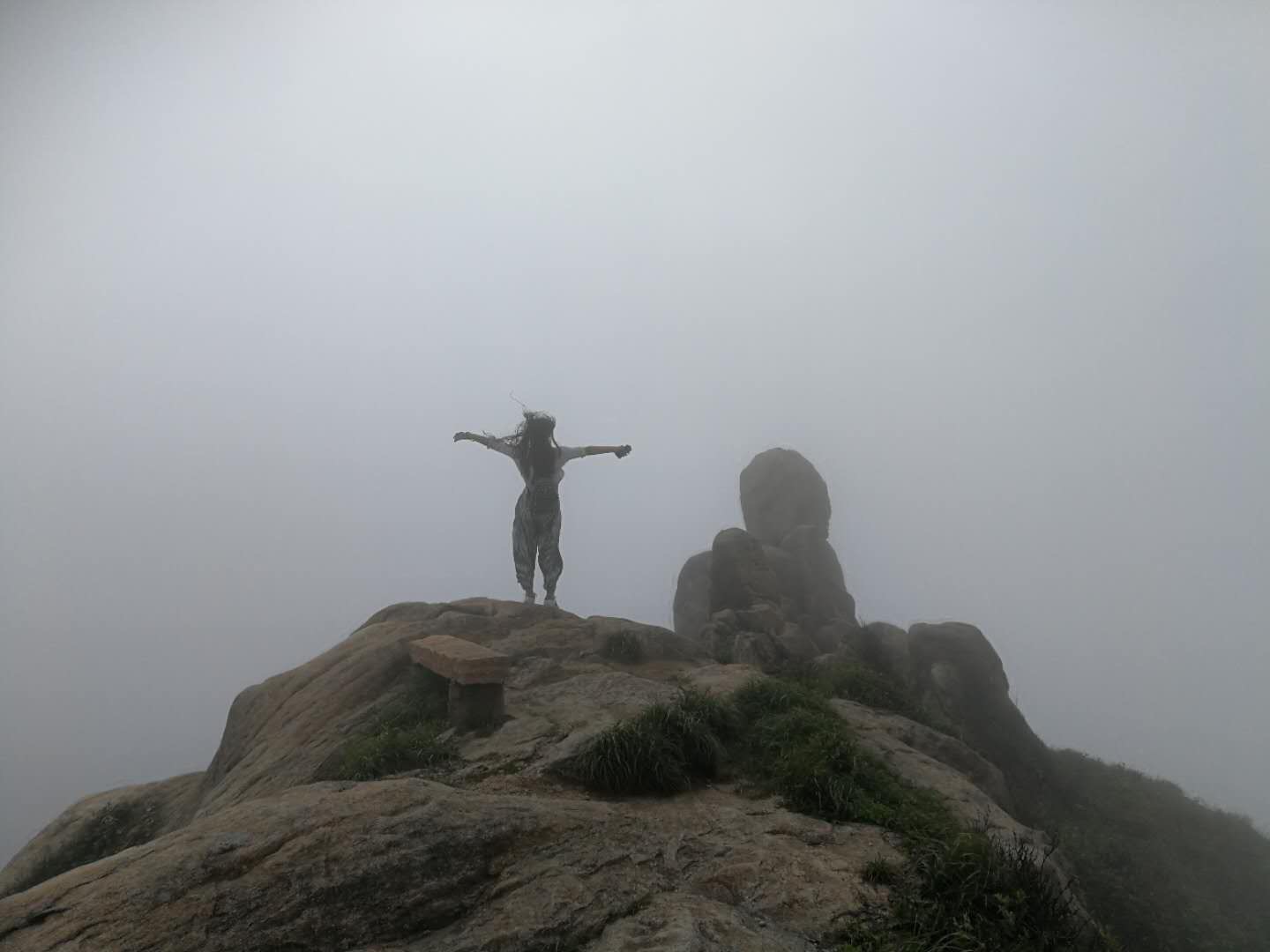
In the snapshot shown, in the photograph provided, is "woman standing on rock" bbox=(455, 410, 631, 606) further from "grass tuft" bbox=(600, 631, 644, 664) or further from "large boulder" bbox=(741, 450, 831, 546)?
"large boulder" bbox=(741, 450, 831, 546)

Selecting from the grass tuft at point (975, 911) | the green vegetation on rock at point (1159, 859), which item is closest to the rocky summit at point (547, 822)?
the grass tuft at point (975, 911)

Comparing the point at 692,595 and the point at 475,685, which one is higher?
the point at 475,685

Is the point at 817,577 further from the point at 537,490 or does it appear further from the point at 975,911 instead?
the point at 975,911

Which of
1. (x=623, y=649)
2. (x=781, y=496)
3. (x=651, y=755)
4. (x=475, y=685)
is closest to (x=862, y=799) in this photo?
(x=651, y=755)

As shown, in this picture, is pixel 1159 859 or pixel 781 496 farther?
pixel 781 496

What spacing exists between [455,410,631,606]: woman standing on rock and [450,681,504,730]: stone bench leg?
17.7 ft

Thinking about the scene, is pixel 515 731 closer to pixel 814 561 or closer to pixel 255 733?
pixel 255 733

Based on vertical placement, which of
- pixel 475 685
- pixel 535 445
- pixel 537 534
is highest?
pixel 535 445

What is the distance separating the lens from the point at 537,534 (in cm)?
1405

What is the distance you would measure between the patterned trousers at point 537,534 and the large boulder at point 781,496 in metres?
17.9

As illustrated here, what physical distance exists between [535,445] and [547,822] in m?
8.46

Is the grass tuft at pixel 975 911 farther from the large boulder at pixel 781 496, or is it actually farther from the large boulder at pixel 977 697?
the large boulder at pixel 781 496

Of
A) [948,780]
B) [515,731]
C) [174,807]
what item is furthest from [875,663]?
[174,807]

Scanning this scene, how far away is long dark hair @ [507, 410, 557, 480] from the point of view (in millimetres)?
13375
